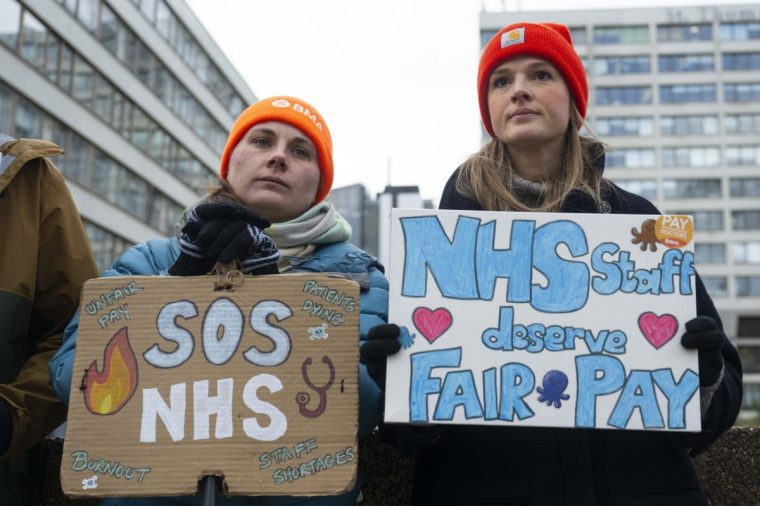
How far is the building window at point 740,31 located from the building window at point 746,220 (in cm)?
1160

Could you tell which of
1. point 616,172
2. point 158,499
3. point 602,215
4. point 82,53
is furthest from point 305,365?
point 616,172

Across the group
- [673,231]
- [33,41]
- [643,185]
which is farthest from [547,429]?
[643,185]

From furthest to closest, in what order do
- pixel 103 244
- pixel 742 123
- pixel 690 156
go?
pixel 690 156
pixel 742 123
pixel 103 244

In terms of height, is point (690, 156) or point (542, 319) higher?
point (690, 156)

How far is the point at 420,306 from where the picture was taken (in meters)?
2.10

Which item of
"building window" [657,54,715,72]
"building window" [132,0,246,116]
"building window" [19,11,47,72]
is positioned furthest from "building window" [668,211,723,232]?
"building window" [19,11,47,72]

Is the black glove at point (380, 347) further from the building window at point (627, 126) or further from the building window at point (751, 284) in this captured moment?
the building window at point (627, 126)

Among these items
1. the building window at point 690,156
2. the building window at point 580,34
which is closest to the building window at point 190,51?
the building window at point 580,34

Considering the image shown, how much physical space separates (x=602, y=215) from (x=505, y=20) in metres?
54.5

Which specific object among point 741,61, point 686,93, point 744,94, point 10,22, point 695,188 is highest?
point 741,61

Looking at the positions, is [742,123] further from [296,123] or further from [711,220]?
[296,123]

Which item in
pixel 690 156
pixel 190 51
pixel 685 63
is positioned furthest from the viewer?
pixel 685 63

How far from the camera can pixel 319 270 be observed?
2.61 metres

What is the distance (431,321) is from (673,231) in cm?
68
